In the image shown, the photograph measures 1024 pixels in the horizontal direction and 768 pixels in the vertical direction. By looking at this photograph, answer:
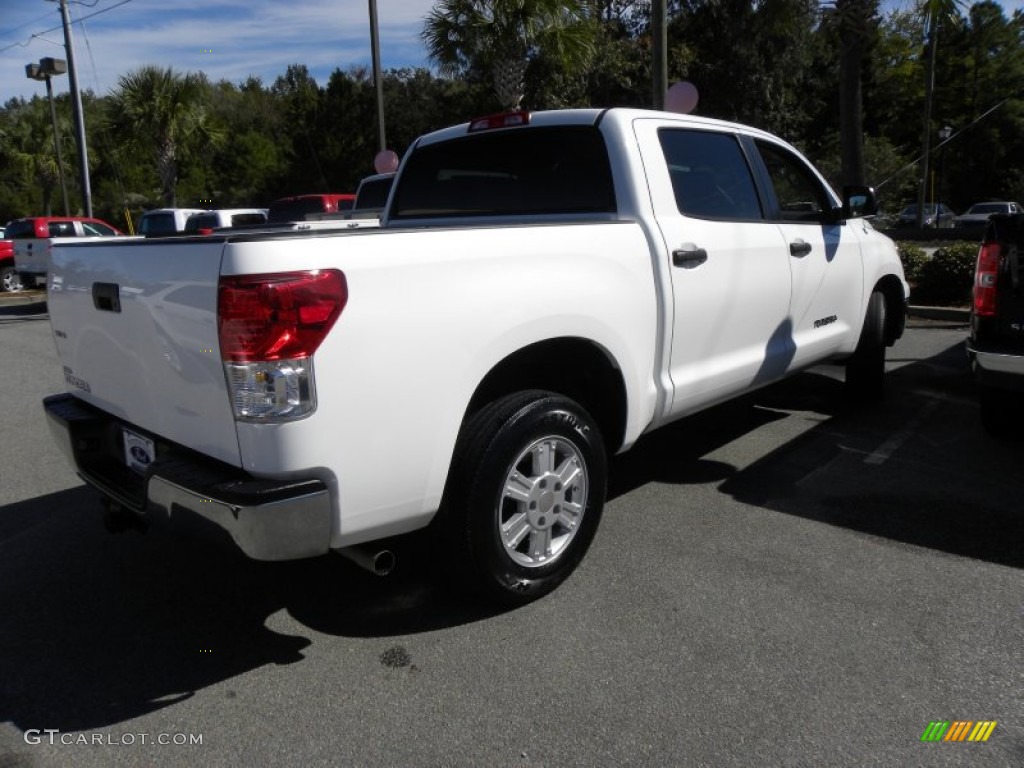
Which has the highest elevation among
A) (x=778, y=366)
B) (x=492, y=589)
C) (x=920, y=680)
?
(x=778, y=366)

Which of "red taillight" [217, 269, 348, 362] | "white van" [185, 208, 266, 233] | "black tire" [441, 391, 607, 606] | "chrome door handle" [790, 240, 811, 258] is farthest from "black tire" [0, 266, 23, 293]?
"red taillight" [217, 269, 348, 362]

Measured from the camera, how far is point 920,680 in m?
2.81

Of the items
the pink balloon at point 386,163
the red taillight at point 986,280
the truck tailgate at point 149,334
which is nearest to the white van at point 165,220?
the pink balloon at point 386,163

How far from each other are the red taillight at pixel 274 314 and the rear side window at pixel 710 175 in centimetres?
210

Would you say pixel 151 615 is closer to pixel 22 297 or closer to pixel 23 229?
pixel 23 229

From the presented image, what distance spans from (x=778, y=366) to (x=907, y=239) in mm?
22295

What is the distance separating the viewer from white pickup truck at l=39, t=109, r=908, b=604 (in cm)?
250

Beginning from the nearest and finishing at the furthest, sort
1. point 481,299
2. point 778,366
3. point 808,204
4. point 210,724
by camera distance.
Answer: point 210,724 < point 481,299 < point 778,366 < point 808,204

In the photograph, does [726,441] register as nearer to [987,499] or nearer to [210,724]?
[987,499]

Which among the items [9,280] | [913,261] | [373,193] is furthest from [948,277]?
[9,280]

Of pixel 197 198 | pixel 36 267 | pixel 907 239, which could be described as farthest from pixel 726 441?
pixel 197 198

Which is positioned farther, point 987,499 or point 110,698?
point 987,499

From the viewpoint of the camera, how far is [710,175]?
4.34 m

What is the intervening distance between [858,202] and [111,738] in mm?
4982
